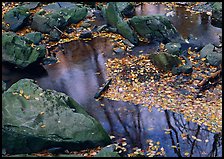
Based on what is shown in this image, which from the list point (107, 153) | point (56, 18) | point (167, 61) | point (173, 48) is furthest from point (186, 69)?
point (56, 18)

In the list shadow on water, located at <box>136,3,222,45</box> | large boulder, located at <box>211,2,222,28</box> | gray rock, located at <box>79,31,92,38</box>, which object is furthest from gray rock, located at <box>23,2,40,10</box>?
large boulder, located at <box>211,2,222,28</box>

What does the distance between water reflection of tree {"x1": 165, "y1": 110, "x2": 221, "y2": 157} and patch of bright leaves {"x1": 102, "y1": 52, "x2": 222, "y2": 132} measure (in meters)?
0.17

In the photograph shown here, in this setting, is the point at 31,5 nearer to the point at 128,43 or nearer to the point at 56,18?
the point at 56,18

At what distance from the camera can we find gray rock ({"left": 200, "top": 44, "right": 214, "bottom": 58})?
1046cm

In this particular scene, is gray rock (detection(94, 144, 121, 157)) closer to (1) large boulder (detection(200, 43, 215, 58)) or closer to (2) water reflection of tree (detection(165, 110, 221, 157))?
(2) water reflection of tree (detection(165, 110, 221, 157))

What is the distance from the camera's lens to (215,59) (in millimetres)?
9984

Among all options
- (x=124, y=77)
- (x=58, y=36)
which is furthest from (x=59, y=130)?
(x=58, y=36)

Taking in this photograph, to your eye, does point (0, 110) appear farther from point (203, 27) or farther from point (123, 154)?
point (203, 27)

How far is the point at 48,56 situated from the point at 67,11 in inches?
133

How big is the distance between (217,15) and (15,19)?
8.29m

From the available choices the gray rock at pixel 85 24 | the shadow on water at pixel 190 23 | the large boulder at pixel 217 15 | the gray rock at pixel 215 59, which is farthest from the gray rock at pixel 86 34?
the large boulder at pixel 217 15

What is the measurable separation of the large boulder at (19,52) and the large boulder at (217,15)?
710cm

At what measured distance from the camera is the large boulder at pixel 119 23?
39.0 feet

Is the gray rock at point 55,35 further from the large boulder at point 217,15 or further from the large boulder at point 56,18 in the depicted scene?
the large boulder at point 217,15
